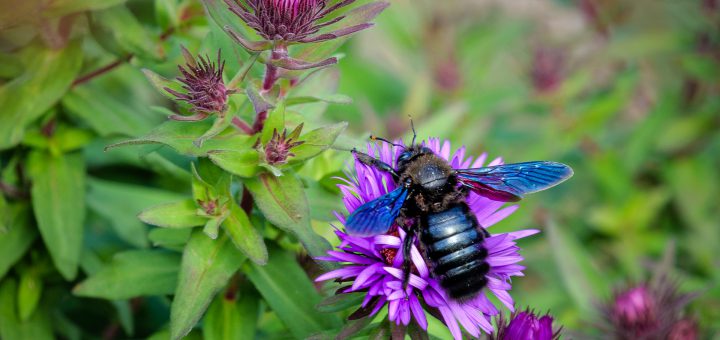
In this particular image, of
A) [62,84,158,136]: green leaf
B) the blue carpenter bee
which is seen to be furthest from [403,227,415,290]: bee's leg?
[62,84,158,136]: green leaf

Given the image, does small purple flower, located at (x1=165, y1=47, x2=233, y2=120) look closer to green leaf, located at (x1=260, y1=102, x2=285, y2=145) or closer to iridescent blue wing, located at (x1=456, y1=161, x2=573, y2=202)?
green leaf, located at (x1=260, y1=102, x2=285, y2=145)

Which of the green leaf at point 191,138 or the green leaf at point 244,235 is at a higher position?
the green leaf at point 191,138

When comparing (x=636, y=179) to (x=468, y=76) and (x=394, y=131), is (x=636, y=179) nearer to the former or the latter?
(x=468, y=76)

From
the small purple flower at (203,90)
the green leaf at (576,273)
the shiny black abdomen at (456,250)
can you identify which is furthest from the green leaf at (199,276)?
the green leaf at (576,273)

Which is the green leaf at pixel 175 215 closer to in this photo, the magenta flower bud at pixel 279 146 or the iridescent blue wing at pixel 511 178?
the magenta flower bud at pixel 279 146

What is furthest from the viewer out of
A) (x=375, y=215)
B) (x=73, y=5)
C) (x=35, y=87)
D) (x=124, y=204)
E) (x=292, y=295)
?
(x=124, y=204)

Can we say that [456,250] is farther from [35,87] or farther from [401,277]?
[35,87]

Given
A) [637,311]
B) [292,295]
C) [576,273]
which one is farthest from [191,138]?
[576,273]
